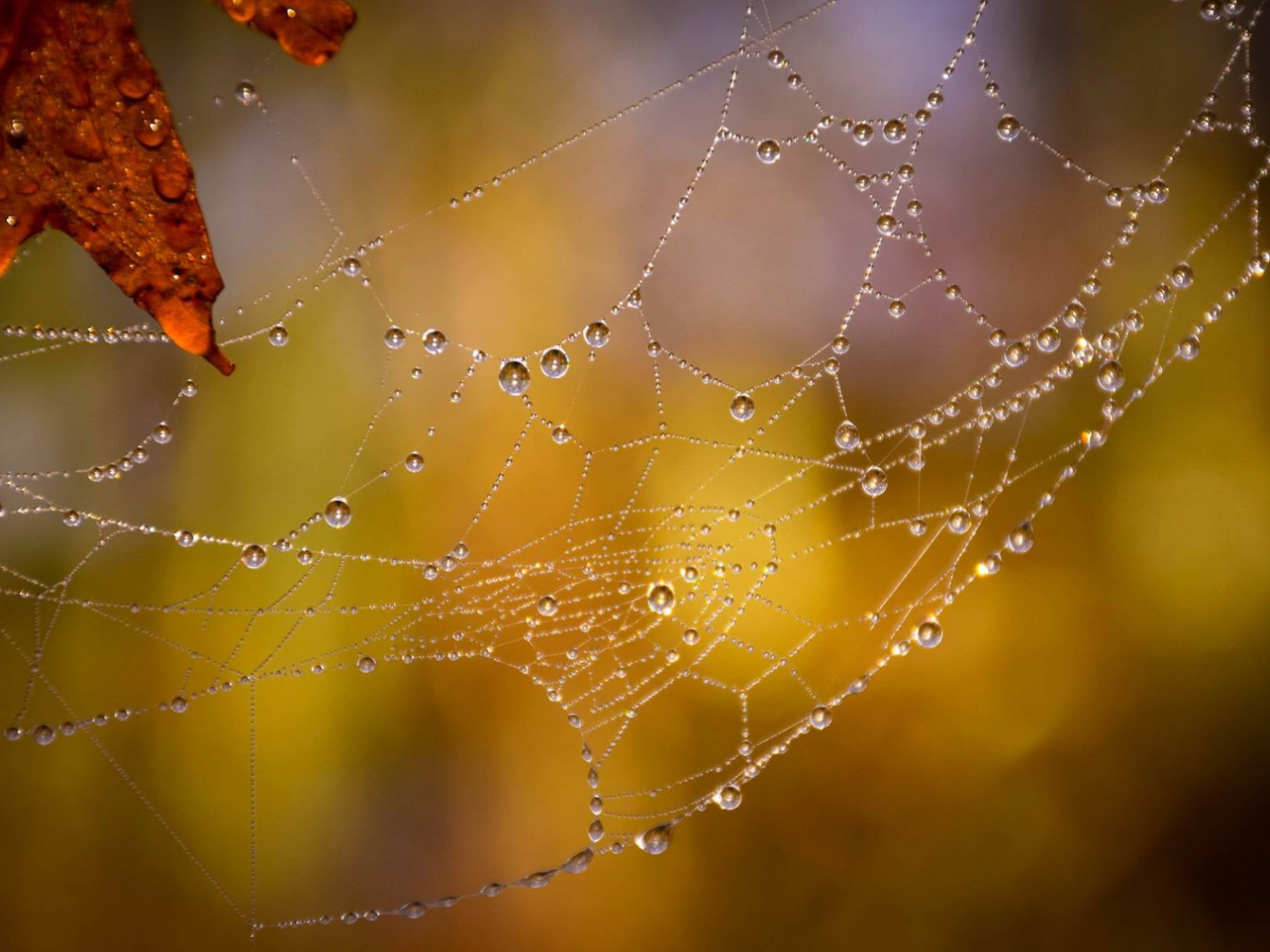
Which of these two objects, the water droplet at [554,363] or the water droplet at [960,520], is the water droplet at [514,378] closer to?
the water droplet at [554,363]

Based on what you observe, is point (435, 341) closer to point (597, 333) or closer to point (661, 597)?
point (597, 333)

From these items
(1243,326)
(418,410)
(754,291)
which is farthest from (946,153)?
(418,410)

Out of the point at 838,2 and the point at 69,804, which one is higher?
the point at 838,2

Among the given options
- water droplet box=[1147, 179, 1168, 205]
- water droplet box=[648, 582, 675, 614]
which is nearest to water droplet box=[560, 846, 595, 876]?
water droplet box=[648, 582, 675, 614]

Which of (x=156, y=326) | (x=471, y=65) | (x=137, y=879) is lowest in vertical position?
(x=137, y=879)

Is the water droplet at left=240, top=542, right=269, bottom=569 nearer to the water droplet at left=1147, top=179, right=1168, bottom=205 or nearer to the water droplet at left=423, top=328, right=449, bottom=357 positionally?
the water droplet at left=423, top=328, right=449, bottom=357

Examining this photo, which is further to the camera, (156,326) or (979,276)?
(979,276)

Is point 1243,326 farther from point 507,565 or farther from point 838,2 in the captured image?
point 507,565
